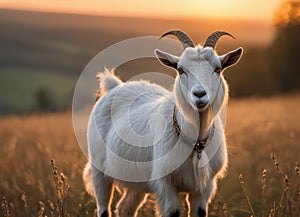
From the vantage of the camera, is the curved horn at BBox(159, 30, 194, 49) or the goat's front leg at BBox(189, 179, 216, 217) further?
the goat's front leg at BBox(189, 179, 216, 217)

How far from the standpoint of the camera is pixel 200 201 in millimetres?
5457

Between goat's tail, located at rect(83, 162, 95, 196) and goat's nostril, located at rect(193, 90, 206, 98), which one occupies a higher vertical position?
goat's nostril, located at rect(193, 90, 206, 98)

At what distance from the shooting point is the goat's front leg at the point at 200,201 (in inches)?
215

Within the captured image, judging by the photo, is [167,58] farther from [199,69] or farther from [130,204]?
[130,204]

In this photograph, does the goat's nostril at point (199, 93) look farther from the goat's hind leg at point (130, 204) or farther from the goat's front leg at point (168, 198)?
the goat's hind leg at point (130, 204)

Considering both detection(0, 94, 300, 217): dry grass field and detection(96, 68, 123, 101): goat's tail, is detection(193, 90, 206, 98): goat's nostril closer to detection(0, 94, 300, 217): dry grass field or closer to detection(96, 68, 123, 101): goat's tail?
detection(0, 94, 300, 217): dry grass field

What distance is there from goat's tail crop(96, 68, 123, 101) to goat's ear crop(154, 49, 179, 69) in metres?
1.83

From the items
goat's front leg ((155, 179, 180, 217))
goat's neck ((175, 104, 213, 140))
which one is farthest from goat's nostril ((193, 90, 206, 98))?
goat's front leg ((155, 179, 180, 217))

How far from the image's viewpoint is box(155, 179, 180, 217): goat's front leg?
208 inches

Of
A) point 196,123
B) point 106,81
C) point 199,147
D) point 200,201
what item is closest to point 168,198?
point 200,201

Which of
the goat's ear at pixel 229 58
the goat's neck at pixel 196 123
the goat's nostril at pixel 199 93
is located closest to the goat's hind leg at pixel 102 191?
the goat's neck at pixel 196 123

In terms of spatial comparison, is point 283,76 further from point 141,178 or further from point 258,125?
point 141,178

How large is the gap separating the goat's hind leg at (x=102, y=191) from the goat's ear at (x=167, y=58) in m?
1.79

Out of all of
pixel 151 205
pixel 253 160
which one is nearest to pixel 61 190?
pixel 151 205
